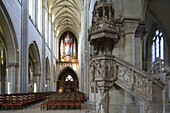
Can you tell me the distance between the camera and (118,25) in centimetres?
862

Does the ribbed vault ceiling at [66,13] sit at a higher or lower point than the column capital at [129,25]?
higher

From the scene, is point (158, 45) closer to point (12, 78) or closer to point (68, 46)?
point (12, 78)

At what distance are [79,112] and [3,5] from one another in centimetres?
879

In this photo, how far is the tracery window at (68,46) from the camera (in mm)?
43500

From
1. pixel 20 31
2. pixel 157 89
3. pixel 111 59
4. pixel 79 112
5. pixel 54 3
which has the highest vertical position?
pixel 54 3

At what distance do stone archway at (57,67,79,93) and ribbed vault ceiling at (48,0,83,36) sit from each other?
34.3ft

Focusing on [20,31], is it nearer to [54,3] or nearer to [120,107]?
[120,107]

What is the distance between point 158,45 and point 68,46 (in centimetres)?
2785

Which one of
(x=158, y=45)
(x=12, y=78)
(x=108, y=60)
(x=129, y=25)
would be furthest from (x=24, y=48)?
(x=158, y=45)

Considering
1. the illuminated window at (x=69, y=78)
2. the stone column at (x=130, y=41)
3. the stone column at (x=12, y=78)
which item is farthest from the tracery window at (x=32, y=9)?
the illuminated window at (x=69, y=78)

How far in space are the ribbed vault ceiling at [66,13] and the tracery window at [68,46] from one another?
2.03m

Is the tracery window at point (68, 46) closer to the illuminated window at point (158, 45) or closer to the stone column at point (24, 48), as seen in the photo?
the illuminated window at point (158, 45)

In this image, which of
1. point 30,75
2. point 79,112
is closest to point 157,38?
point 79,112

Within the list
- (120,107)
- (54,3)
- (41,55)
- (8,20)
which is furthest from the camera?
(54,3)
